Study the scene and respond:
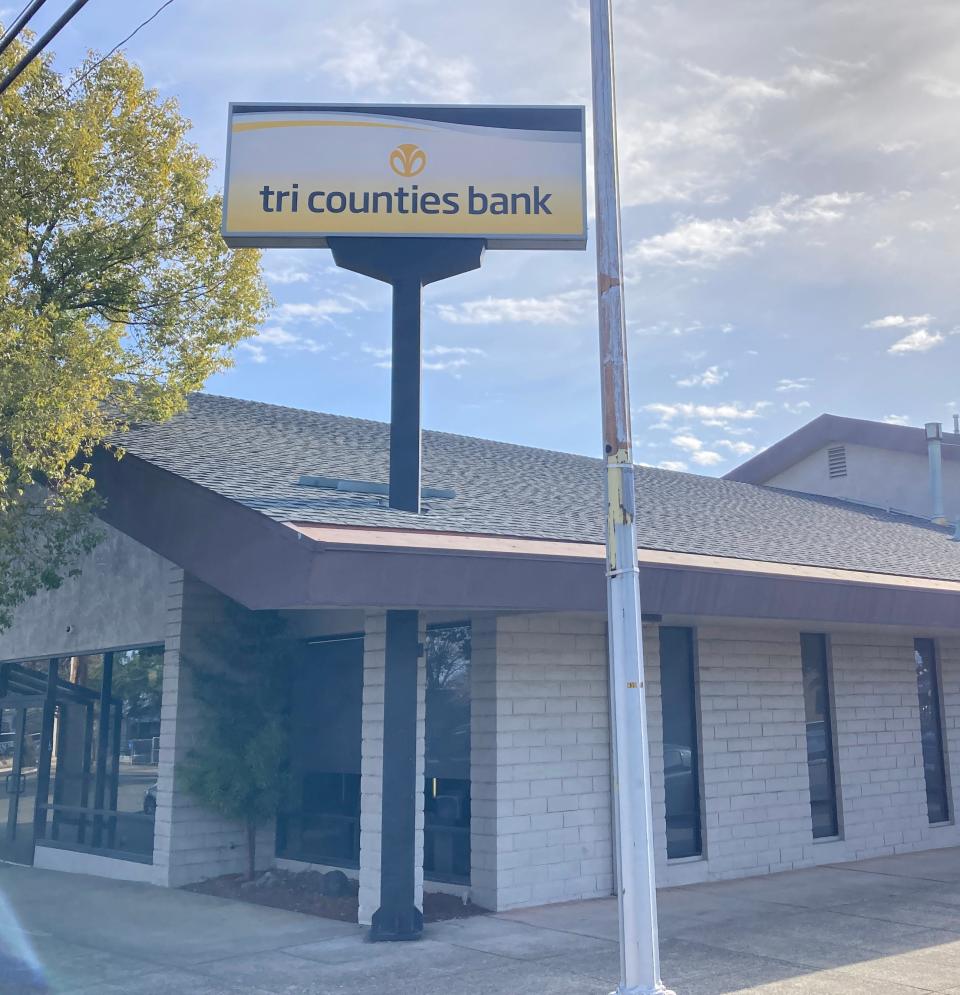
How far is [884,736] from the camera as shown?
1584 cm

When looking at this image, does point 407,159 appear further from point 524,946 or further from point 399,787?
point 524,946

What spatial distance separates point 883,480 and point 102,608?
19693 millimetres

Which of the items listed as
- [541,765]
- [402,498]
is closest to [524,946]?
[541,765]

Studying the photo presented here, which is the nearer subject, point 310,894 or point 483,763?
point 483,763

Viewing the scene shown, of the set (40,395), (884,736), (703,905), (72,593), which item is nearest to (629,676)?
(703,905)

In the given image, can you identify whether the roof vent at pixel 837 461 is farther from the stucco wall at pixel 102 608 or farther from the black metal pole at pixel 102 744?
the black metal pole at pixel 102 744

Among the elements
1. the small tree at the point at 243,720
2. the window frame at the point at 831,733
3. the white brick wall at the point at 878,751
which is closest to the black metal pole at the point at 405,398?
the small tree at the point at 243,720

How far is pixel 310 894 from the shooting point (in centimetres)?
1239

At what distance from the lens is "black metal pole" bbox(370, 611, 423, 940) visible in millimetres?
10008

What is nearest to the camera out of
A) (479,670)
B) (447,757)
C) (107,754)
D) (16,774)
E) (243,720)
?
(479,670)

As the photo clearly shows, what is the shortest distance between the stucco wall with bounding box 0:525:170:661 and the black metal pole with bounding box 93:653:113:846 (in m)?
0.39

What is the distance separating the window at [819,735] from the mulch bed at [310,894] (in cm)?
572

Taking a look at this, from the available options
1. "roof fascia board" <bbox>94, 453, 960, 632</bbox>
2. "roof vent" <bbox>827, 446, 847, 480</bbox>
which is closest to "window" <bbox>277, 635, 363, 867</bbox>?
"roof fascia board" <bbox>94, 453, 960, 632</bbox>

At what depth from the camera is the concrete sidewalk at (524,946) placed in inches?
332
